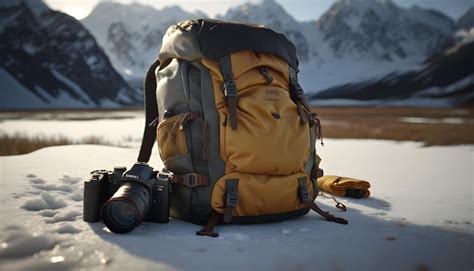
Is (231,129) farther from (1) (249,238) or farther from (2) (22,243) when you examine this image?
(2) (22,243)

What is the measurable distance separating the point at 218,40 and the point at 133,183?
1071mm

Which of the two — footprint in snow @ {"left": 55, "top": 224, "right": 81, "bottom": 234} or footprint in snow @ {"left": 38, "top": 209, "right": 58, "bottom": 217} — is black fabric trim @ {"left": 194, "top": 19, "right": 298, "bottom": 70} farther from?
footprint in snow @ {"left": 38, "top": 209, "right": 58, "bottom": 217}

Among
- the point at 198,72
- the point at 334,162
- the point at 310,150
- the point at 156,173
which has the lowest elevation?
the point at 334,162

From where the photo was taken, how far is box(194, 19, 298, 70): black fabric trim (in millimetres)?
2412

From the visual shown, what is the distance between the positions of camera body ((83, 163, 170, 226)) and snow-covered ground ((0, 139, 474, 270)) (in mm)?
77

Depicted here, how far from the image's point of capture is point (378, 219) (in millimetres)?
2705

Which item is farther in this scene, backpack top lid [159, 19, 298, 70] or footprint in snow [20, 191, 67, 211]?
footprint in snow [20, 191, 67, 211]

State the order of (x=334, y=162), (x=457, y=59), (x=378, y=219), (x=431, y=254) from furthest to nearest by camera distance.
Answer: (x=457, y=59) < (x=334, y=162) < (x=378, y=219) < (x=431, y=254)

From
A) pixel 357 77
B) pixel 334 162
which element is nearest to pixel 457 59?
pixel 357 77

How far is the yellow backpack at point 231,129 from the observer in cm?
235

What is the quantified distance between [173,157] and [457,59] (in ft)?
360

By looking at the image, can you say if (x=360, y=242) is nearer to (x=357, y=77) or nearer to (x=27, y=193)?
(x=27, y=193)

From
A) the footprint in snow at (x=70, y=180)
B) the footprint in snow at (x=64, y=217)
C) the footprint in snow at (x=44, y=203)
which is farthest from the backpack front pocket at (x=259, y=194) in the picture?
the footprint in snow at (x=70, y=180)

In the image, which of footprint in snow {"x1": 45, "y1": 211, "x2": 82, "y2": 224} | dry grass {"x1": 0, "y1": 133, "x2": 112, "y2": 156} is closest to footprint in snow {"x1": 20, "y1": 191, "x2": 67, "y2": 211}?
footprint in snow {"x1": 45, "y1": 211, "x2": 82, "y2": 224}
